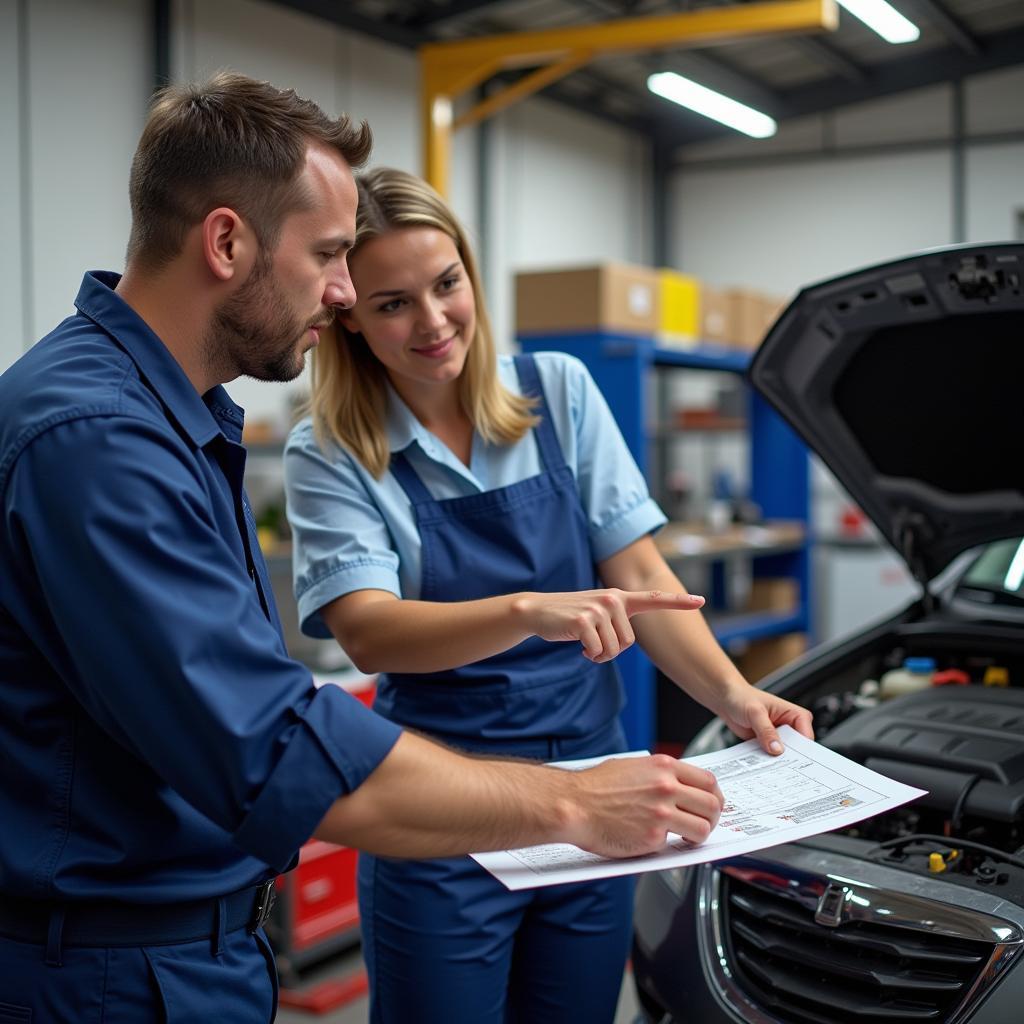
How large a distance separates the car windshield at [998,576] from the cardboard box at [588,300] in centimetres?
208

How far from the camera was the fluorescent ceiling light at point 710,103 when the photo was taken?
6328mm

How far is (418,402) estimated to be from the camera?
1.72 m

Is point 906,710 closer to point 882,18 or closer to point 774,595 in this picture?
point 774,595

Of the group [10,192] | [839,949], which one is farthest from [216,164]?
[10,192]

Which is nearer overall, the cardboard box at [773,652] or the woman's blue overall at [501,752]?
the woman's blue overall at [501,752]

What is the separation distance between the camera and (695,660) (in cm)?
161

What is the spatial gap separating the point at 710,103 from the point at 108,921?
6680mm

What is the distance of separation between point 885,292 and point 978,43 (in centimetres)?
668

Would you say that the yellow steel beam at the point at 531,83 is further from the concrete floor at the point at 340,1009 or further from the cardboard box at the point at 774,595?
the concrete floor at the point at 340,1009

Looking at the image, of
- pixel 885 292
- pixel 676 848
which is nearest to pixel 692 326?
pixel 885 292

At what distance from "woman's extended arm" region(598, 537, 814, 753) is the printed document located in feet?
0.08

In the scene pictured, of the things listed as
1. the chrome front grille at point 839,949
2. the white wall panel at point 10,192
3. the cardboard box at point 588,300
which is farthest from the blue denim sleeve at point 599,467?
the white wall panel at point 10,192

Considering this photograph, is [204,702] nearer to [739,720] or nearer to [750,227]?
[739,720]

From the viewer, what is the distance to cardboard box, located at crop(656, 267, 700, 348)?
4559 millimetres
